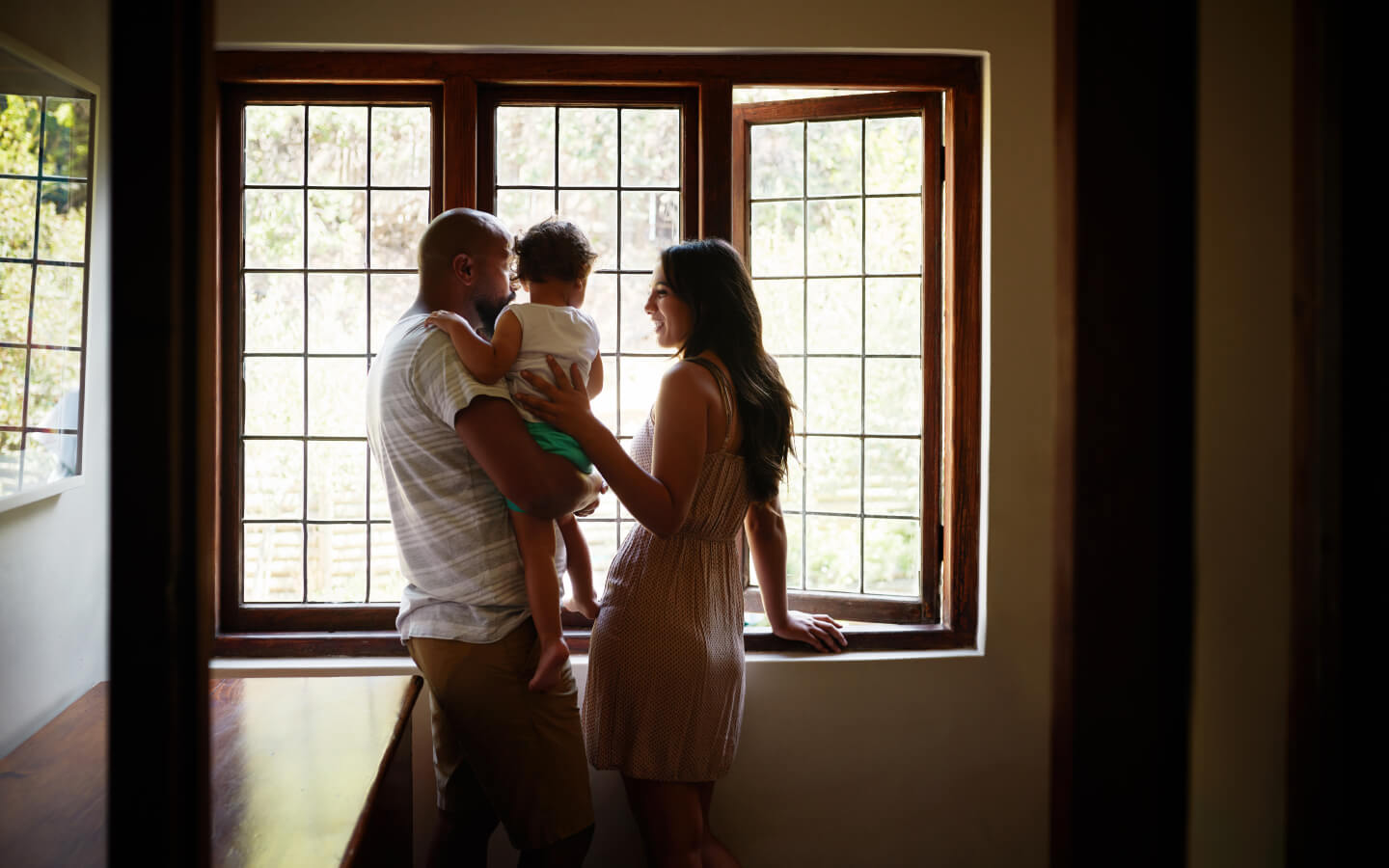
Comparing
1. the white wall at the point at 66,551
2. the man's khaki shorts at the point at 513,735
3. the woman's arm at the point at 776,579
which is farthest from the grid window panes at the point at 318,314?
the woman's arm at the point at 776,579

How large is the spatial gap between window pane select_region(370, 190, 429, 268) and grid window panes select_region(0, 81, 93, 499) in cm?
73

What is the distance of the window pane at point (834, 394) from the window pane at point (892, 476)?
0.11 m

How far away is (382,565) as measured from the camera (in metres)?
2.67

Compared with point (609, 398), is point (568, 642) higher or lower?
lower

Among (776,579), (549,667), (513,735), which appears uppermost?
(776,579)

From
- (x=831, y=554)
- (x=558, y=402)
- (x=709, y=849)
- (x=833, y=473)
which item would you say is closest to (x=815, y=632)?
(x=831, y=554)

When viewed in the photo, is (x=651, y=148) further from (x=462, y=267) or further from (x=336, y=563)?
(x=336, y=563)

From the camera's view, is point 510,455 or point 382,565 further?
point 382,565

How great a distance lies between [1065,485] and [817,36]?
2.11 m

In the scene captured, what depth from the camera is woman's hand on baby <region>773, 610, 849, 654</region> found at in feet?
8.20

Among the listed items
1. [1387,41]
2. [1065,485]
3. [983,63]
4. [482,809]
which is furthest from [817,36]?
[482,809]

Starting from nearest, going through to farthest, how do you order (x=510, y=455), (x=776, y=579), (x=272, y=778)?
1. (x=272, y=778)
2. (x=510, y=455)
3. (x=776, y=579)

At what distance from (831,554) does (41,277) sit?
224 cm

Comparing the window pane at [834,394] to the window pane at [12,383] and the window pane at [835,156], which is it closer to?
the window pane at [835,156]
